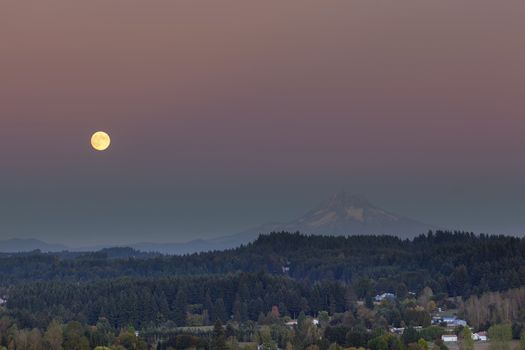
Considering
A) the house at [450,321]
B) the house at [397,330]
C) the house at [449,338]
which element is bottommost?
the house at [449,338]

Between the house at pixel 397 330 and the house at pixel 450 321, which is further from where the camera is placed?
the house at pixel 450 321

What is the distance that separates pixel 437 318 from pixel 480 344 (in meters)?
34.3

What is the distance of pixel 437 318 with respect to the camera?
7667 inches

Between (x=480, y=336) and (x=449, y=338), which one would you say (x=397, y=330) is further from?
(x=480, y=336)

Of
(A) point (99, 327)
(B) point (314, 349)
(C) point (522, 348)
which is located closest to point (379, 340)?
(B) point (314, 349)

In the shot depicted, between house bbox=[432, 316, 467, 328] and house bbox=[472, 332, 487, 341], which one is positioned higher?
house bbox=[432, 316, 467, 328]

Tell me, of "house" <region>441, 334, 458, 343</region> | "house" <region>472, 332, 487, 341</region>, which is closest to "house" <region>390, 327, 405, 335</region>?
"house" <region>441, 334, 458, 343</region>

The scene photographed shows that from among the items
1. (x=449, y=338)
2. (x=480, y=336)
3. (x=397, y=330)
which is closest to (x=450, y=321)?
(x=397, y=330)

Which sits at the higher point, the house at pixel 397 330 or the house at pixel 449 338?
the house at pixel 397 330

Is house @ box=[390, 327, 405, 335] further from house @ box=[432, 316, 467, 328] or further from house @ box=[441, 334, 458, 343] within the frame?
house @ box=[432, 316, 467, 328]

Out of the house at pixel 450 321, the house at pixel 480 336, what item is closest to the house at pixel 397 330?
the house at pixel 450 321

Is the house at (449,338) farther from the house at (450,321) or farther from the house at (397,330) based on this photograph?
the house at (450,321)

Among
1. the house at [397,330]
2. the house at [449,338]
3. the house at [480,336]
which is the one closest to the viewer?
the house at [449,338]

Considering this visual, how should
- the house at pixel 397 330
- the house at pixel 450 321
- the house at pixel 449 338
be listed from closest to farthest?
the house at pixel 449 338 < the house at pixel 397 330 < the house at pixel 450 321
